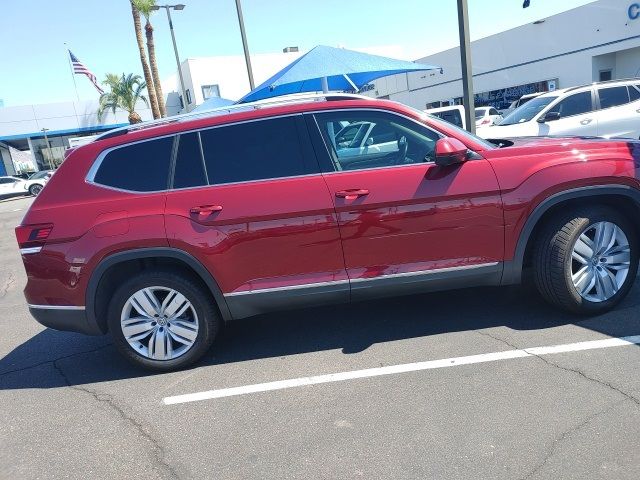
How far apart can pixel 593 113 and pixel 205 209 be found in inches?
362

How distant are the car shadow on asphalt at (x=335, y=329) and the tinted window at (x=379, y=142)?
1.39 meters

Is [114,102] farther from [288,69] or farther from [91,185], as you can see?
[91,185]

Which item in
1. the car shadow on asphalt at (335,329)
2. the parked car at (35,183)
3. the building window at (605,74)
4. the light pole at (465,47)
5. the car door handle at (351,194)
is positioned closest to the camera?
the car door handle at (351,194)

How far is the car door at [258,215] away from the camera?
11.7ft

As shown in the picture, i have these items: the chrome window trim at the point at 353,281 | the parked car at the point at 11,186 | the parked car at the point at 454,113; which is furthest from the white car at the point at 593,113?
the parked car at the point at 11,186

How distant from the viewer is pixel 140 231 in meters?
3.57

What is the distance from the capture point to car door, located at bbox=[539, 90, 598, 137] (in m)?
9.91

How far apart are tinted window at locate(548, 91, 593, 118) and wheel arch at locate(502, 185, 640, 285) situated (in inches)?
279

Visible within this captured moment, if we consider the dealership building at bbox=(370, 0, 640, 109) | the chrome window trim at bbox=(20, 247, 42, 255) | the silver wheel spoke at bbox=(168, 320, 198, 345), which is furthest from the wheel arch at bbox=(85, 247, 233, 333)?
the dealership building at bbox=(370, 0, 640, 109)

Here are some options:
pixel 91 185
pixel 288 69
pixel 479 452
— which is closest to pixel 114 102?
pixel 288 69

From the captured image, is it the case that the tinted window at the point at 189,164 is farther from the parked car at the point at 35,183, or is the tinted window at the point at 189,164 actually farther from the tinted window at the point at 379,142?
the parked car at the point at 35,183

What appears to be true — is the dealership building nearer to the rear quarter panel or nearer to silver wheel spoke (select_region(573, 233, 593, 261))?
the rear quarter panel

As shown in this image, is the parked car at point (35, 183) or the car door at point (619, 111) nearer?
the car door at point (619, 111)

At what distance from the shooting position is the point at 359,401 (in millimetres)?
3182
